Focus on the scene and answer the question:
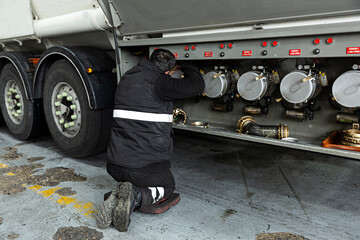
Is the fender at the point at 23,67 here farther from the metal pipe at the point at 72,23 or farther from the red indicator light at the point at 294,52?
the red indicator light at the point at 294,52

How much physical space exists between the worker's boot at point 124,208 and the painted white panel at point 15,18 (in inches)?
102

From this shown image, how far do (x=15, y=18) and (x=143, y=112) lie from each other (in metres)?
2.66

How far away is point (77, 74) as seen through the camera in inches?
121

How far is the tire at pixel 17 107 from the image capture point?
377 centimetres

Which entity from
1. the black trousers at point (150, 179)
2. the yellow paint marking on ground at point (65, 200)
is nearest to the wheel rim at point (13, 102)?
the yellow paint marking on ground at point (65, 200)

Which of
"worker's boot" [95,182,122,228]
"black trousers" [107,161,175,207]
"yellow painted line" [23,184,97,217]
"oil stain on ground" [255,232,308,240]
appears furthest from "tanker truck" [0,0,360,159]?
"worker's boot" [95,182,122,228]

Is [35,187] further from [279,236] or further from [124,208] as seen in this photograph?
[279,236]

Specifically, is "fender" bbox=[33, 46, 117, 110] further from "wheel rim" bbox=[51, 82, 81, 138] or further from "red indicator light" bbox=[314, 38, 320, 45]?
"red indicator light" bbox=[314, 38, 320, 45]

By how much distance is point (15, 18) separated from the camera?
3627 mm

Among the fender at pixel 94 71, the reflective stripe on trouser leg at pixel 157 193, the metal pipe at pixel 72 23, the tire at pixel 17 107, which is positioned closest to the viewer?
the reflective stripe on trouser leg at pixel 157 193

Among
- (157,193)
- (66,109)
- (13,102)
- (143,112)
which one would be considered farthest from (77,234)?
(13,102)

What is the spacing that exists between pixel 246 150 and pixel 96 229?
2.22m

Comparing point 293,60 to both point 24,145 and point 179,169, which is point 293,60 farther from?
point 24,145

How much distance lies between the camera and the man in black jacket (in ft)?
6.89
